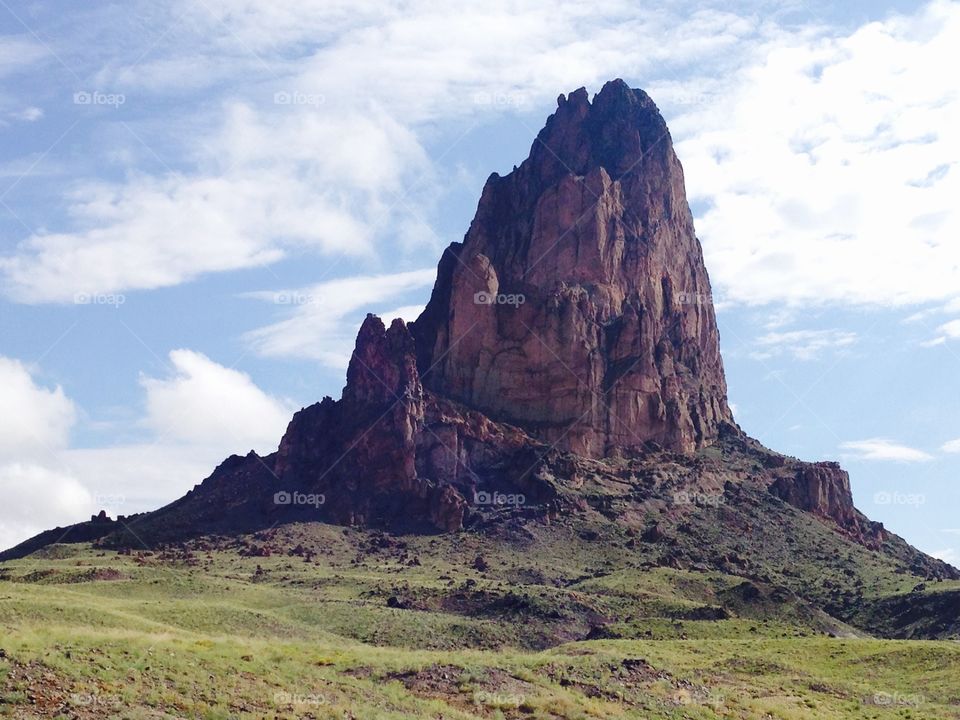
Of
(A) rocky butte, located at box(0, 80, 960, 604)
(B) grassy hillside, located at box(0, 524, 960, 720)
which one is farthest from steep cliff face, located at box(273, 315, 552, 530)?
(B) grassy hillside, located at box(0, 524, 960, 720)

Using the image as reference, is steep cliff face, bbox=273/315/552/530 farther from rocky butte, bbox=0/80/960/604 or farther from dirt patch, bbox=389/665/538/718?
dirt patch, bbox=389/665/538/718

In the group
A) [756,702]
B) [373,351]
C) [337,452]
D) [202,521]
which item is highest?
[373,351]

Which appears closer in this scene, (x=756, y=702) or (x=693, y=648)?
(x=756, y=702)

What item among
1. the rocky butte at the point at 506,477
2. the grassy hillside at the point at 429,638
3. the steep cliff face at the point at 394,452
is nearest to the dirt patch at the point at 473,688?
the grassy hillside at the point at 429,638

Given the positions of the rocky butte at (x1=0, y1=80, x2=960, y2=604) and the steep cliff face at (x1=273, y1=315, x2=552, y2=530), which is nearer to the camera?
the rocky butte at (x1=0, y1=80, x2=960, y2=604)

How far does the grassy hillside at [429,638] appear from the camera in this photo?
47438 millimetres

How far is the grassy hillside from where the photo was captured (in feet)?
156

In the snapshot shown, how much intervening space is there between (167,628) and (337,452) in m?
104

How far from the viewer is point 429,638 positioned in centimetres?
10256

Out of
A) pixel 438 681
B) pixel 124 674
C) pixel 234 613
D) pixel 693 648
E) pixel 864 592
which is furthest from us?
pixel 864 592

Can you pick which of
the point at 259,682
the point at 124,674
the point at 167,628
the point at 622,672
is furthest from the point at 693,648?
the point at 124,674

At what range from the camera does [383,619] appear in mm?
107938

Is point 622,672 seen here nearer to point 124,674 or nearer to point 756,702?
point 756,702

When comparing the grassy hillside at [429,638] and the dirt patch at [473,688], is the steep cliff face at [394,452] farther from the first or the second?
the dirt patch at [473,688]
